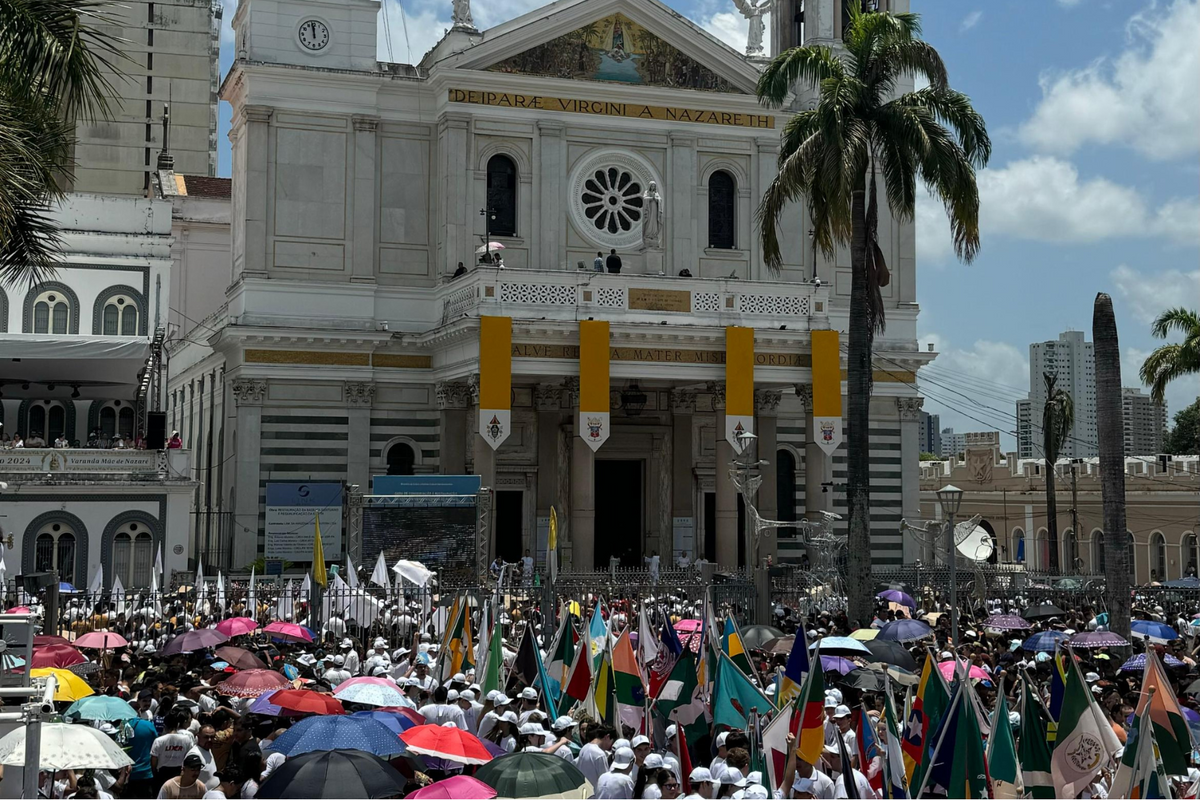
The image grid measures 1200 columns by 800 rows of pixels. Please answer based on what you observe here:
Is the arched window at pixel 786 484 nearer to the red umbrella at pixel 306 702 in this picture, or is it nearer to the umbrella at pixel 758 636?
the umbrella at pixel 758 636

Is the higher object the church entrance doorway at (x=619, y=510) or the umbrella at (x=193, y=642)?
the church entrance doorway at (x=619, y=510)

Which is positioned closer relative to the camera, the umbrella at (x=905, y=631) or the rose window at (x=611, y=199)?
the umbrella at (x=905, y=631)

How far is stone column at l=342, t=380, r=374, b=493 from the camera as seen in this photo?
43.9 m

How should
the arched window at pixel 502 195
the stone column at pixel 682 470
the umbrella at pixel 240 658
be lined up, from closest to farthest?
the umbrella at pixel 240 658 < the arched window at pixel 502 195 < the stone column at pixel 682 470

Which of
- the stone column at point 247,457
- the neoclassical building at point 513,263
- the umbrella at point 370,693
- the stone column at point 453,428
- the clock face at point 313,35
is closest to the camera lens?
the umbrella at point 370,693

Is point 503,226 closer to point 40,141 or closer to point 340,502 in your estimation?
point 340,502

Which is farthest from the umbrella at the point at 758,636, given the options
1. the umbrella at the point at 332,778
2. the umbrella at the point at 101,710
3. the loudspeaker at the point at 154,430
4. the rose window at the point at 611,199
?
the rose window at the point at 611,199

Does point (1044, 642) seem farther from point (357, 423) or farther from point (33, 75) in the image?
point (357, 423)

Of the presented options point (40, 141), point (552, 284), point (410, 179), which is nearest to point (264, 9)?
point (410, 179)

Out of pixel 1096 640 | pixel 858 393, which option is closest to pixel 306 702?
pixel 1096 640

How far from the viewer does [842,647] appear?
17812 mm

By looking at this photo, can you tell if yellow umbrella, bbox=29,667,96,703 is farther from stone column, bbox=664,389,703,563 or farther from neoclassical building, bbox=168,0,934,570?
stone column, bbox=664,389,703,563

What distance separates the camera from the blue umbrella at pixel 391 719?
42.1ft

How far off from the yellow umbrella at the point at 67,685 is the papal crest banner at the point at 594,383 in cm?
2502
